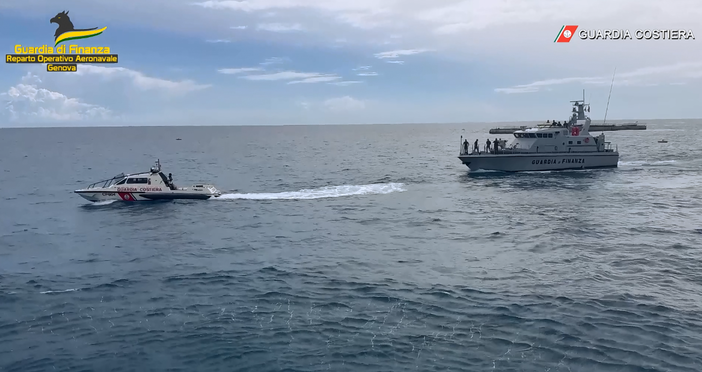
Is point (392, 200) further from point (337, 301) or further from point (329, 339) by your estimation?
point (329, 339)

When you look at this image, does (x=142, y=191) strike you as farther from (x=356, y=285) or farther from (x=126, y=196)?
(x=356, y=285)

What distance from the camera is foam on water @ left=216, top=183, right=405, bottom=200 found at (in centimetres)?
5434

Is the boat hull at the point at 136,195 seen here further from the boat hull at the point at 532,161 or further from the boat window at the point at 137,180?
the boat hull at the point at 532,161

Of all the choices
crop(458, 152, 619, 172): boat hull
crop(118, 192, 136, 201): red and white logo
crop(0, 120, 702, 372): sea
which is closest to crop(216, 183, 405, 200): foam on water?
crop(0, 120, 702, 372): sea

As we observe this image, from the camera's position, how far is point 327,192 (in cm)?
5759

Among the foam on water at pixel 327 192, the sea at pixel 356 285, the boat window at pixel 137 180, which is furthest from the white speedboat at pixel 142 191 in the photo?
the foam on water at pixel 327 192

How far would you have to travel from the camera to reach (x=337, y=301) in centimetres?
2316

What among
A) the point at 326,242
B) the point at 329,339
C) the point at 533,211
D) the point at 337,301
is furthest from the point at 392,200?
the point at 329,339

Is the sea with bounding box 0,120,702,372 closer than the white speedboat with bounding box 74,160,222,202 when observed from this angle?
Yes

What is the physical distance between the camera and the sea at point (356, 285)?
713 inches

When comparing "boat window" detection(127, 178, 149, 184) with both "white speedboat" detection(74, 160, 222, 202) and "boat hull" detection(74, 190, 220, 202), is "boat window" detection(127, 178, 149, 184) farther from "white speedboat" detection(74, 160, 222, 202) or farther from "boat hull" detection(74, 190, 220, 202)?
"boat hull" detection(74, 190, 220, 202)

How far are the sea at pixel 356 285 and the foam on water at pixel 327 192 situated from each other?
268cm

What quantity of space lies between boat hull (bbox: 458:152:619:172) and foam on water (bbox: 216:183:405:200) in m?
16.1

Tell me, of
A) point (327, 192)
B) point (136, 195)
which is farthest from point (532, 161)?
point (136, 195)
